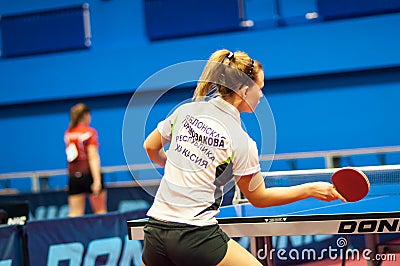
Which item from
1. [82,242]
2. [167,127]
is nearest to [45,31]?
[82,242]

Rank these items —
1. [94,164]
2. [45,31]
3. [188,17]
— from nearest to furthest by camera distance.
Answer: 1. [94,164]
2. [188,17]
3. [45,31]

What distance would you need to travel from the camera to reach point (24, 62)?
10.9m

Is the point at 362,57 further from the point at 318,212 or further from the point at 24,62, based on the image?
the point at 318,212

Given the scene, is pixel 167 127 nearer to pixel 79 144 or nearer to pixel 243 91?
pixel 243 91

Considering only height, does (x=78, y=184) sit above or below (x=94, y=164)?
→ below

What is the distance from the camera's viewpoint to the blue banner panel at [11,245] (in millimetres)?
5148

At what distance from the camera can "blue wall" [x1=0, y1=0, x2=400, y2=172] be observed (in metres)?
9.52

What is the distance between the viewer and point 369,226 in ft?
11.9

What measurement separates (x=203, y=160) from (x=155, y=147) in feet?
1.11

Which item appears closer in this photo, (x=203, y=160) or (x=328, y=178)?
(x=203, y=160)

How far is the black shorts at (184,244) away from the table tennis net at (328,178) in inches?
71.2

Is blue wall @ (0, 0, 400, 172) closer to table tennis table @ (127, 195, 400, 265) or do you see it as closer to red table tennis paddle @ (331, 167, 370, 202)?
table tennis table @ (127, 195, 400, 265)

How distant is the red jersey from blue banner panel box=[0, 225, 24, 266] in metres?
2.85

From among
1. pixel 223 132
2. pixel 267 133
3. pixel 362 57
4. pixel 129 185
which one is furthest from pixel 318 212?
pixel 362 57
